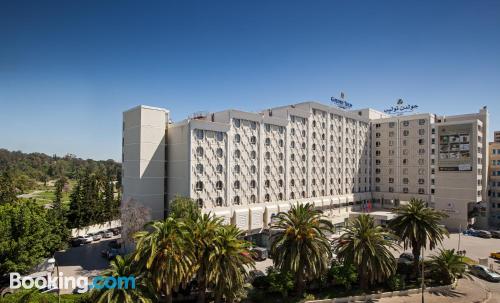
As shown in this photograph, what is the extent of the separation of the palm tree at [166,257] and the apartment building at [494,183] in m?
92.7

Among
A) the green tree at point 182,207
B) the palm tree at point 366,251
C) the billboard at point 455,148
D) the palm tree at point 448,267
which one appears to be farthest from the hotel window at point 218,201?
the billboard at point 455,148

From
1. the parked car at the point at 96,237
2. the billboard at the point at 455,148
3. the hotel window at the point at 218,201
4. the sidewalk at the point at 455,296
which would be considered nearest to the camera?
the sidewalk at the point at 455,296

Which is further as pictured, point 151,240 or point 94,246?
point 94,246

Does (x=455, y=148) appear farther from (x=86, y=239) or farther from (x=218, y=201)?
(x=86, y=239)

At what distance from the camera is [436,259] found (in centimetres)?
4306

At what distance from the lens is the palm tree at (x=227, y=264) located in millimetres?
30172

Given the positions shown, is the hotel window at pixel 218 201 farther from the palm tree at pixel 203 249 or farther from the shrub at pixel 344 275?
the palm tree at pixel 203 249

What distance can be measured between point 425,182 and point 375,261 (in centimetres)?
6072

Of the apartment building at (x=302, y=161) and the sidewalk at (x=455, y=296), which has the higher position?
the apartment building at (x=302, y=161)

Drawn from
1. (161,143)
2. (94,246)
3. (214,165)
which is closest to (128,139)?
(161,143)

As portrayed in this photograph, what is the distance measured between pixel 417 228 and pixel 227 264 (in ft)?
90.9

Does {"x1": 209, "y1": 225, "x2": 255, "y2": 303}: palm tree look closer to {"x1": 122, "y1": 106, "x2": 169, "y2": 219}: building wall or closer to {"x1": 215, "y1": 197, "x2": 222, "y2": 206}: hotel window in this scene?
{"x1": 215, "y1": 197, "x2": 222, "y2": 206}: hotel window

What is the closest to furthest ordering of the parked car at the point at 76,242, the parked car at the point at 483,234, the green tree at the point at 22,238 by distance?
the green tree at the point at 22,238, the parked car at the point at 76,242, the parked car at the point at 483,234

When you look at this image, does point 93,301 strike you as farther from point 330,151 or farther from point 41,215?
point 330,151
